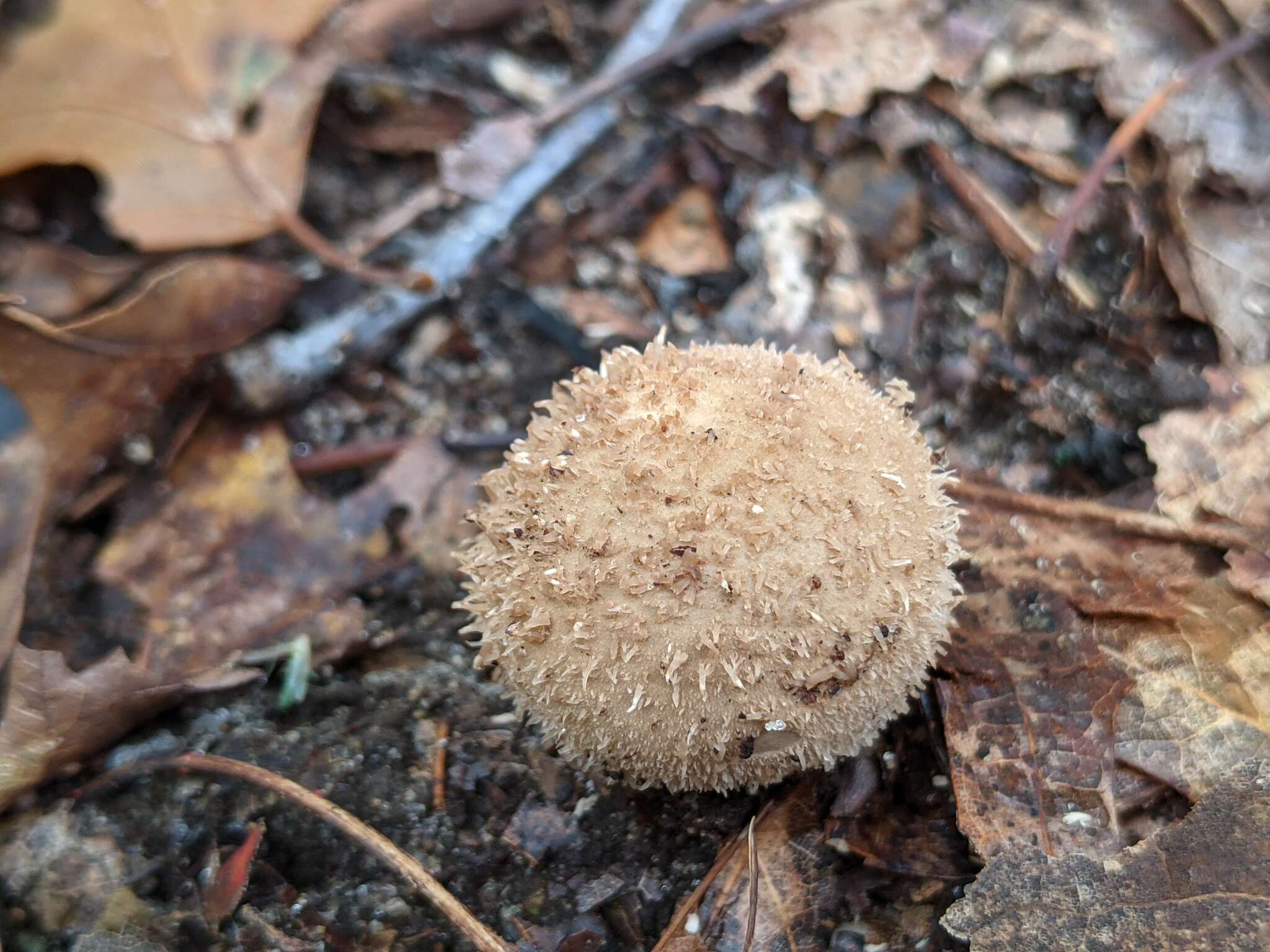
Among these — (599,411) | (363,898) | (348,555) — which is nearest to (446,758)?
(363,898)

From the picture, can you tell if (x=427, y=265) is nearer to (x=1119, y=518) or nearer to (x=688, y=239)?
(x=688, y=239)

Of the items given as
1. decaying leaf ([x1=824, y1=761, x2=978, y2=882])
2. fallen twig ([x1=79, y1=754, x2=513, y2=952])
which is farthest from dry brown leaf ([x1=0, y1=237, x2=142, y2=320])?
decaying leaf ([x1=824, y1=761, x2=978, y2=882])

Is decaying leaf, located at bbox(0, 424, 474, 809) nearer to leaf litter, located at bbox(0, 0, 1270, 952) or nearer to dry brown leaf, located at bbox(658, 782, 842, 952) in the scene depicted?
leaf litter, located at bbox(0, 0, 1270, 952)

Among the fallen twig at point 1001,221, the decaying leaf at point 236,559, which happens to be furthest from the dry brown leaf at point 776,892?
the fallen twig at point 1001,221

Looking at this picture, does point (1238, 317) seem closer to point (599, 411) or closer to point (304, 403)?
point (599, 411)

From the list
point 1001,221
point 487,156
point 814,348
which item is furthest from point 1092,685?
point 487,156

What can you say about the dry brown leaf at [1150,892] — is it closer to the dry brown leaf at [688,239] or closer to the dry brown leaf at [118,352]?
the dry brown leaf at [688,239]

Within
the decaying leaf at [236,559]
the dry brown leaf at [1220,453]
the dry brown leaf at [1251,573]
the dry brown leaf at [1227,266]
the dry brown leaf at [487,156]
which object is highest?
the dry brown leaf at [1227,266]
